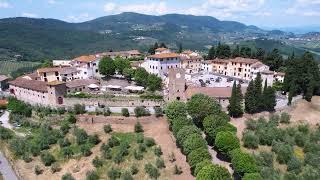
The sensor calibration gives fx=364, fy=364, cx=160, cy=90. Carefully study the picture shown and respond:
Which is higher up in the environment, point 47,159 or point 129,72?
point 129,72

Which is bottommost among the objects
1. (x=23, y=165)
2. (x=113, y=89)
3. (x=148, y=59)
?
(x=23, y=165)

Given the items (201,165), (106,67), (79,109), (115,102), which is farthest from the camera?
(106,67)

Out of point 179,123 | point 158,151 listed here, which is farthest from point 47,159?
point 179,123

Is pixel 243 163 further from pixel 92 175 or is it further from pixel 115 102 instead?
pixel 115 102

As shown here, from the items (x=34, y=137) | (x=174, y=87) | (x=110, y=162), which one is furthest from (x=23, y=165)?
(x=174, y=87)

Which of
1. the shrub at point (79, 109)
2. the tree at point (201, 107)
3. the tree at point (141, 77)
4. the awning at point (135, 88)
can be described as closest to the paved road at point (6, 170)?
the shrub at point (79, 109)

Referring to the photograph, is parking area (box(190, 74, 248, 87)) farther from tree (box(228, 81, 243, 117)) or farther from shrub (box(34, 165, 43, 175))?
shrub (box(34, 165, 43, 175))

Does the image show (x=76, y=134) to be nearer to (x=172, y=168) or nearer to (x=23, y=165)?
(x=23, y=165)
